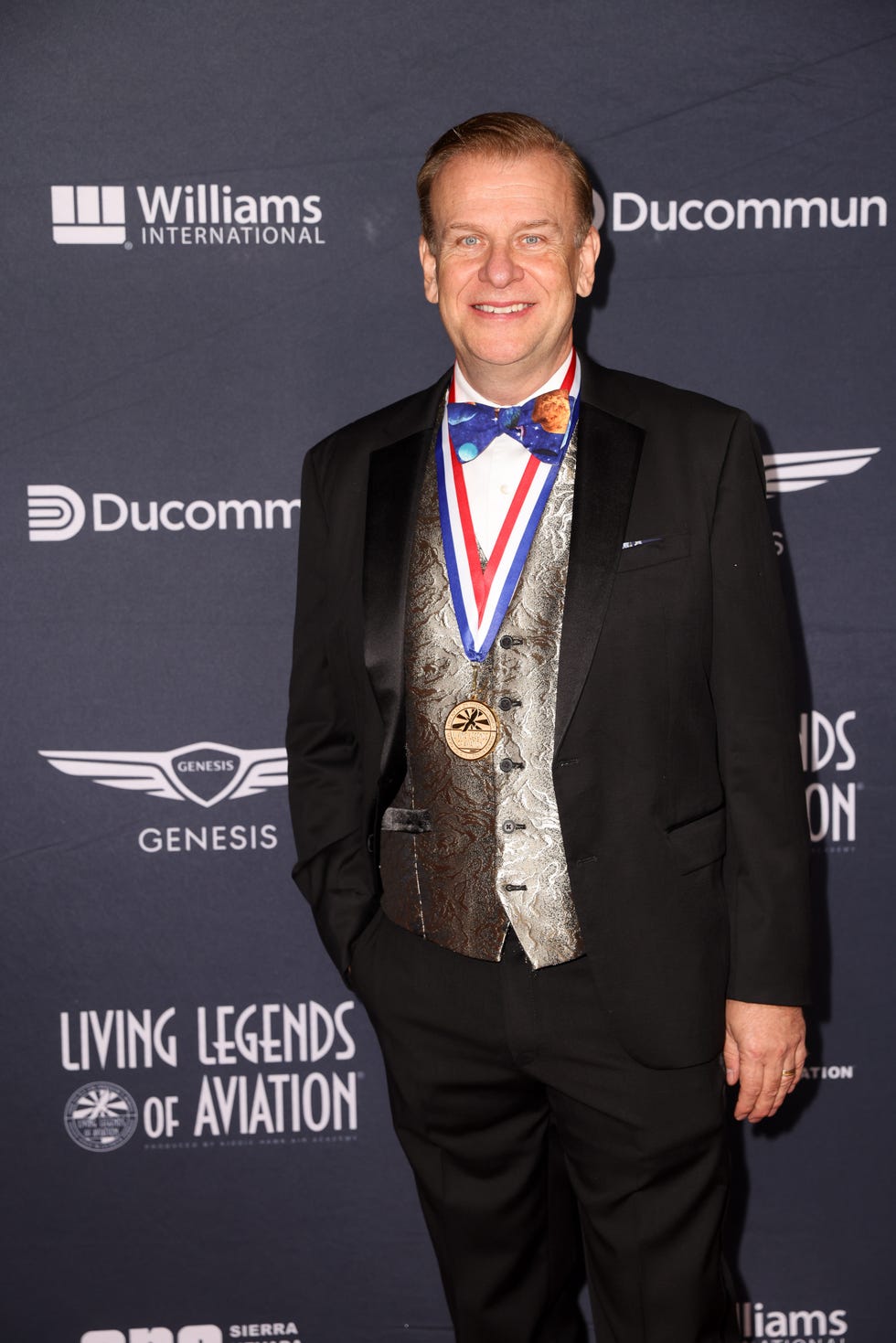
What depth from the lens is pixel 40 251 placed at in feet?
7.93

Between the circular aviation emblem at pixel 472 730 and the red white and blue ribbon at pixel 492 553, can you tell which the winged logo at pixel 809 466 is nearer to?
the red white and blue ribbon at pixel 492 553

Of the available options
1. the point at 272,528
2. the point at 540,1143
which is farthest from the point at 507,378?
the point at 540,1143

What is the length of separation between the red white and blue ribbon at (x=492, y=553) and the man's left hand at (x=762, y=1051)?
672mm

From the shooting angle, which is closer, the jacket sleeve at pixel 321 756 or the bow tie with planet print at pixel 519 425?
the bow tie with planet print at pixel 519 425

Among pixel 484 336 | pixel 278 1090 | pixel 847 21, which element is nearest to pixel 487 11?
pixel 847 21

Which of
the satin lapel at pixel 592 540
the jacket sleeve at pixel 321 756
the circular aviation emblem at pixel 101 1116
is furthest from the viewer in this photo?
the circular aviation emblem at pixel 101 1116

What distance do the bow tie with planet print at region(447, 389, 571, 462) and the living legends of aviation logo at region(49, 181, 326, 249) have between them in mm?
786

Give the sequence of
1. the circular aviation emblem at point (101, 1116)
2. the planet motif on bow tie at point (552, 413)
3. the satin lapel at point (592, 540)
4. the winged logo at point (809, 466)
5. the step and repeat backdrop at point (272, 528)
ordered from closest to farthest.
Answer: the satin lapel at point (592, 540) → the planet motif on bow tie at point (552, 413) → the step and repeat backdrop at point (272, 528) → the winged logo at point (809, 466) → the circular aviation emblem at point (101, 1116)

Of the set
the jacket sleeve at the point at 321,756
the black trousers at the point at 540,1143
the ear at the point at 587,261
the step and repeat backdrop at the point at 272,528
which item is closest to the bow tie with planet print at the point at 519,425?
the ear at the point at 587,261

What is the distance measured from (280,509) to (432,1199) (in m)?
1.35

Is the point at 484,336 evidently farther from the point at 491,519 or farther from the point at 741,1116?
the point at 741,1116

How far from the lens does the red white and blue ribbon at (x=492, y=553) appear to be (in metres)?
1.79

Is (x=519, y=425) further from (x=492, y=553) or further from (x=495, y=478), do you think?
(x=492, y=553)

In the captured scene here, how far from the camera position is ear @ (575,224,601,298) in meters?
1.90
